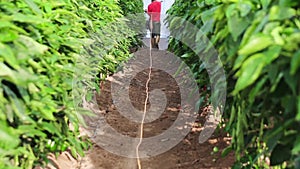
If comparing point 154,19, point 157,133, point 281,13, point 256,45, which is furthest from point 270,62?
point 154,19

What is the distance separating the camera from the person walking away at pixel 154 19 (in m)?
8.89

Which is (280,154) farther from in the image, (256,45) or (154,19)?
(154,19)

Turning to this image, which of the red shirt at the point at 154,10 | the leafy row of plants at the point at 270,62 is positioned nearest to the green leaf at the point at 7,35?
the leafy row of plants at the point at 270,62

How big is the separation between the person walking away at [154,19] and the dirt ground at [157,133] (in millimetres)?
3138

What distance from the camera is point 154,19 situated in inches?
355

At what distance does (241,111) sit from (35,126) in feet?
2.66

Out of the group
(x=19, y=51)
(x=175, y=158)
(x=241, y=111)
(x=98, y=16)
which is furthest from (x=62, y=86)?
(x=98, y=16)

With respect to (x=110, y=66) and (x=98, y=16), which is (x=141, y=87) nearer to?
(x=110, y=66)

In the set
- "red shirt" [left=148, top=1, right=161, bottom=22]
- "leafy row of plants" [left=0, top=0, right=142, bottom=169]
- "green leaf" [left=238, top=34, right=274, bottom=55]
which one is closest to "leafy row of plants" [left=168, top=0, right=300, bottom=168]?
"green leaf" [left=238, top=34, right=274, bottom=55]

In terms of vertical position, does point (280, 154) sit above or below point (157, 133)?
above

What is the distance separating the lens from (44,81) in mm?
1728

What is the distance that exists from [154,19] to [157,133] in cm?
511

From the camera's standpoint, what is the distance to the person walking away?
889 cm

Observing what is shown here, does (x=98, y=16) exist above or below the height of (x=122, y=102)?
above
